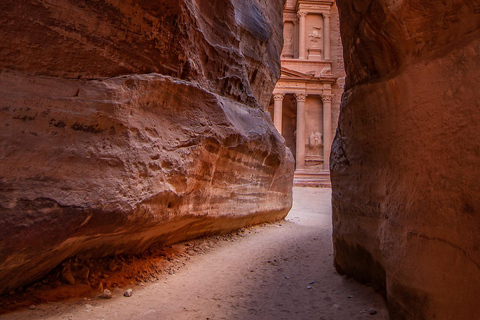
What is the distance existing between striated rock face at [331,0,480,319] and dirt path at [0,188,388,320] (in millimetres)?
450

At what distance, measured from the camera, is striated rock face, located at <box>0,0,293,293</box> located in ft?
7.62

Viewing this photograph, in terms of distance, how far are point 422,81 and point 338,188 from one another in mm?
1709

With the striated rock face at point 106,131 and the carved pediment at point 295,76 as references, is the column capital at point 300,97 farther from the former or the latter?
the striated rock face at point 106,131

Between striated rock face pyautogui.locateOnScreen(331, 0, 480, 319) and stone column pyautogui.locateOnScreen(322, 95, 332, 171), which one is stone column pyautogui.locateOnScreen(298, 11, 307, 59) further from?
striated rock face pyautogui.locateOnScreen(331, 0, 480, 319)

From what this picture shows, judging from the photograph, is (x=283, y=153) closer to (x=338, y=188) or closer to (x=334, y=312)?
(x=338, y=188)

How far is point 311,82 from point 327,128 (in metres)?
3.80

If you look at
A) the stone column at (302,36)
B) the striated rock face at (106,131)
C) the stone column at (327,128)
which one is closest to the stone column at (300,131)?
the stone column at (327,128)

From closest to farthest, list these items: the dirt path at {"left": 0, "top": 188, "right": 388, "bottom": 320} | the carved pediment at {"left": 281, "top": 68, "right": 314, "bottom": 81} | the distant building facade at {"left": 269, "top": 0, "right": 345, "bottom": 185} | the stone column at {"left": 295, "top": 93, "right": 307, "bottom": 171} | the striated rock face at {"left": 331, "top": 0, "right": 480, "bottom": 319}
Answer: the striated rock face at {"left": 331, "top": 0, "right": 480, "bottom": 319}, the dirt path at {"left": 0, "top": 188, "right": 388, "bottom": 320}, the stone column at {"left": 295, "top": 93, "right": 307, "bottom": 171}, the distant building facade at {"left": 269, "top": 0, "right": 345, "bottom": 185}, the carved pediment at {"left": 281, "top": 68, "right": 314, "bottom": 81}

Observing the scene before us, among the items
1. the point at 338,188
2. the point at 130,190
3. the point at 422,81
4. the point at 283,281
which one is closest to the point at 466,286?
the point at 422,81

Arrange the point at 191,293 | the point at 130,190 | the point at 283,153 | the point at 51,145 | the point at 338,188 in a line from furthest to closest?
the point at 283,153
the point at 338,188
the point at 191,293
the point at 130,190
the point at 51,145

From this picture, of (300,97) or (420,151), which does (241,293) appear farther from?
(300,97)

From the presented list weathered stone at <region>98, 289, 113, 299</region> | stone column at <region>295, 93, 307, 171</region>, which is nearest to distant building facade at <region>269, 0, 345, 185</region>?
stone column at <region>295, 93, 307, 171</region>

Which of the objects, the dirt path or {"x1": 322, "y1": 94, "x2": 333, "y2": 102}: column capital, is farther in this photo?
{"x1": 322, "y1": 94, "x2": 333, "y2": 102}: column capital

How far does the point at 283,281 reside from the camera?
3523 millimetres
